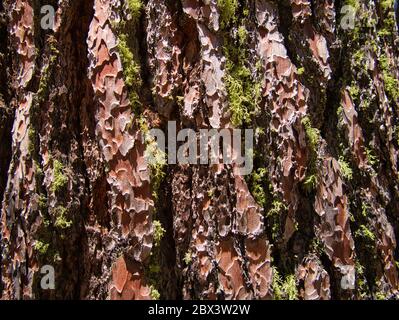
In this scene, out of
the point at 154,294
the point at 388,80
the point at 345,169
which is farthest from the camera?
the point at 388,80

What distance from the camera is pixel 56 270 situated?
1481 millimetres

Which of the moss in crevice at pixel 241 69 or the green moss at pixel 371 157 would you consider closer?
the moss in crevice at pixel 241 69

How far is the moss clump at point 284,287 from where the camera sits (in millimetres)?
1423

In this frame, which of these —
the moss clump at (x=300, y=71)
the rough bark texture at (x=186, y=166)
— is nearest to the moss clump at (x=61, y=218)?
the rough bark texture at (x=186, y=166)

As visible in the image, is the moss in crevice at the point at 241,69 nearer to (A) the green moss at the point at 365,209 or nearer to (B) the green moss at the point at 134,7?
(B) the green moss at the point at 134,7

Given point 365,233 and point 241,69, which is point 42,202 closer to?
point 241,69

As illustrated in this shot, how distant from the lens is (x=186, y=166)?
4.77 ft

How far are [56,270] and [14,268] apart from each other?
139 millimetres

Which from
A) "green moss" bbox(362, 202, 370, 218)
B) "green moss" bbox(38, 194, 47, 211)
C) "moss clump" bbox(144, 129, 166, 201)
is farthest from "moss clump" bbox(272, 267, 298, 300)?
"green moss" bbox(38, 194, 47, 211)

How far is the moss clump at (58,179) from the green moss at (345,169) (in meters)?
0.89

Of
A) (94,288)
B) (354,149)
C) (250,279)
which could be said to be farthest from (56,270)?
(354,149)

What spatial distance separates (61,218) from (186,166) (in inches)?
16.8

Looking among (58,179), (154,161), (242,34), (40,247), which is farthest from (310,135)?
(40,247)

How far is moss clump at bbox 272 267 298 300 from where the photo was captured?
1.42 meters
